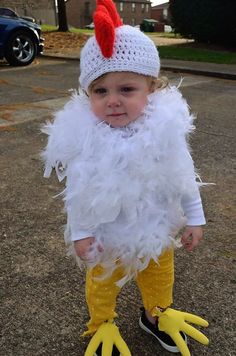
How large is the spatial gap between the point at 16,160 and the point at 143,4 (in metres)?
73.3

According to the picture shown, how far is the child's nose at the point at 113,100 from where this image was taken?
5.40 feet

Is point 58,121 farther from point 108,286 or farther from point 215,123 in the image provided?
Result: point 215,123

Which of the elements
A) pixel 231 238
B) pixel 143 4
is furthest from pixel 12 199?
pixel 143 4

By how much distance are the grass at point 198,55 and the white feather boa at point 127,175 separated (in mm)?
10229

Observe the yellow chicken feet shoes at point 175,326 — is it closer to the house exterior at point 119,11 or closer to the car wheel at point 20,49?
the car wheel at point 20,49

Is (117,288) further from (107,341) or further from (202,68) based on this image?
(202,68)

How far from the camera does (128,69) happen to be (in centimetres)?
163

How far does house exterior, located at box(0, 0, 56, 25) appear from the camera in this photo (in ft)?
87.6

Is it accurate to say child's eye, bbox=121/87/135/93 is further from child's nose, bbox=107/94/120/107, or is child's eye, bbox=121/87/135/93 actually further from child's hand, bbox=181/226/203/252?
child's hand, bbox=181/226/203/252

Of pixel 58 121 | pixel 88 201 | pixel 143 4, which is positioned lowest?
pixel 143 4

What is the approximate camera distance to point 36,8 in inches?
1276

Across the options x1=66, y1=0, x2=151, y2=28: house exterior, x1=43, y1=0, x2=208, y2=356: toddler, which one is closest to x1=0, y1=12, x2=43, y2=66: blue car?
x1=43, y1=0, x2=208, y2=356: toddler

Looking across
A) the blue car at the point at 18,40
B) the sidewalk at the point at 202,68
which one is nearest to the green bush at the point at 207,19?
the sidewalk at the point at 202,68

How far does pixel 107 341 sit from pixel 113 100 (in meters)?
0.99
